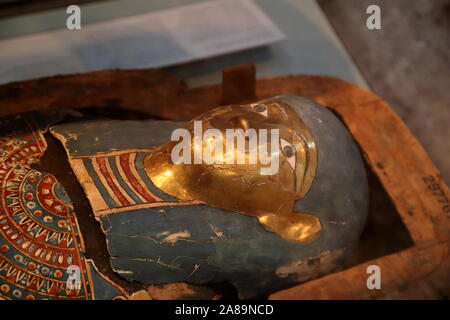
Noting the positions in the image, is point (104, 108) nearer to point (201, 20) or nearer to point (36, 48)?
point (36, 48)

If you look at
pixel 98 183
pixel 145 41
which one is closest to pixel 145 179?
pixel 98 183

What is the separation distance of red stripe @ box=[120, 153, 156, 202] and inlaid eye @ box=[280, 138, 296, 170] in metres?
0.45

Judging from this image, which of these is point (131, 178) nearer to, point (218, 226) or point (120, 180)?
point (120, 180)

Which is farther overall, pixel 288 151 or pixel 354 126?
pixel 354 126

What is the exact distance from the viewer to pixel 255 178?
6.44 ft

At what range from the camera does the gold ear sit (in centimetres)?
202

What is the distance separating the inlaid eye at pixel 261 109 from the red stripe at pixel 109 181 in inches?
21.3

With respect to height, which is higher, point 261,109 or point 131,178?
point 261,109

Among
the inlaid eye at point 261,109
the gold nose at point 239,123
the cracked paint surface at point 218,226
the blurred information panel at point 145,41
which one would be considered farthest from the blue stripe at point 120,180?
the blurred information panel at point 145,41

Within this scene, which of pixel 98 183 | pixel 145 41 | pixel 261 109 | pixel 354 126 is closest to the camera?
pixel 98 183

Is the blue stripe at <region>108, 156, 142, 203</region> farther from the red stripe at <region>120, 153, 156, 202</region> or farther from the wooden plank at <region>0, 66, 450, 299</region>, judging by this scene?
the wooden plank at <region>0, 66, 450, 299</region>

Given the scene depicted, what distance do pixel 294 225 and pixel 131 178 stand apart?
563 mm

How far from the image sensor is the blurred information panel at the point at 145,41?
3.01 metres
